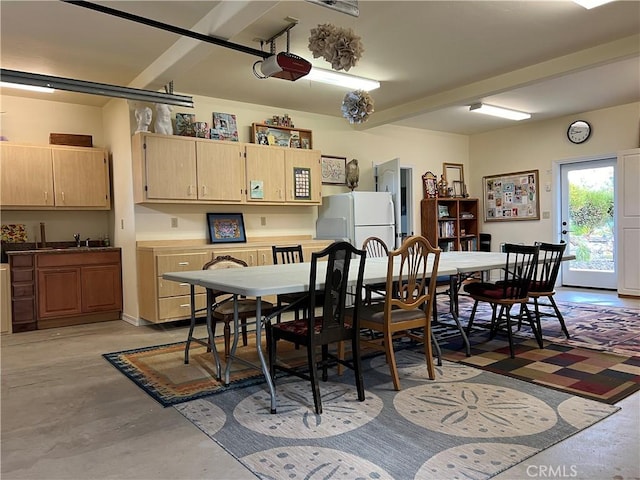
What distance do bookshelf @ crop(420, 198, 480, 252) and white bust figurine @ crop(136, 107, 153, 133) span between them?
454 cm

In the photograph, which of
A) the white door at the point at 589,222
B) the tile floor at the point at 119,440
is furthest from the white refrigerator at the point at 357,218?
the tile floor at the point at 119,440

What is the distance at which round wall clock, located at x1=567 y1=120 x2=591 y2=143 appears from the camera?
6.84m

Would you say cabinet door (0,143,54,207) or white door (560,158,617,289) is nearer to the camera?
cabinet door (0,143,54,207)

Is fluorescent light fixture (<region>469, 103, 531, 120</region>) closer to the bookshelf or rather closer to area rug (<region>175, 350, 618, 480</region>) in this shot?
the bookshelf

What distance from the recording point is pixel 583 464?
77.0 inches

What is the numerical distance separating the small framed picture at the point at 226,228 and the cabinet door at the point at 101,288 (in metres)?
1.19

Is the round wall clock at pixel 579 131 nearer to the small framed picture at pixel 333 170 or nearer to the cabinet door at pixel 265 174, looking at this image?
the small framed picture at pixel 333 170

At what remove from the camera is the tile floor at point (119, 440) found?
1953 mm

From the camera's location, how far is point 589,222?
704 cm

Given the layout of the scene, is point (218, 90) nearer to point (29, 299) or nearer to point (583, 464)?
point (29, 299)

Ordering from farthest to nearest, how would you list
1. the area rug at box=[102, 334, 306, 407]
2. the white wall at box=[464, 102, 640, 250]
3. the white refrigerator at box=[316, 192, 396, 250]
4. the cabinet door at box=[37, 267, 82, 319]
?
the white wall at box=[464, 102, 640, 250]
the white refrigerator at box=[316, 192, 396, 250]
the cabinet door at box=[37, 267, 82, 319]
the area rug at box=[102, 334, 306, 407]

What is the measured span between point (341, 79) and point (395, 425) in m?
3.55

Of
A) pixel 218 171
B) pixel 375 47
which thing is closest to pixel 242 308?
pixel 218 171

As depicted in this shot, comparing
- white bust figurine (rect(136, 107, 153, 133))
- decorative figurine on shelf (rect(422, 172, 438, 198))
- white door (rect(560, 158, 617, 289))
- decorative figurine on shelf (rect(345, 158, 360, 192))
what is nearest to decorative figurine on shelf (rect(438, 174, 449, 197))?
decorative figurine on shelf (rect(422, 172, 438, 198))
